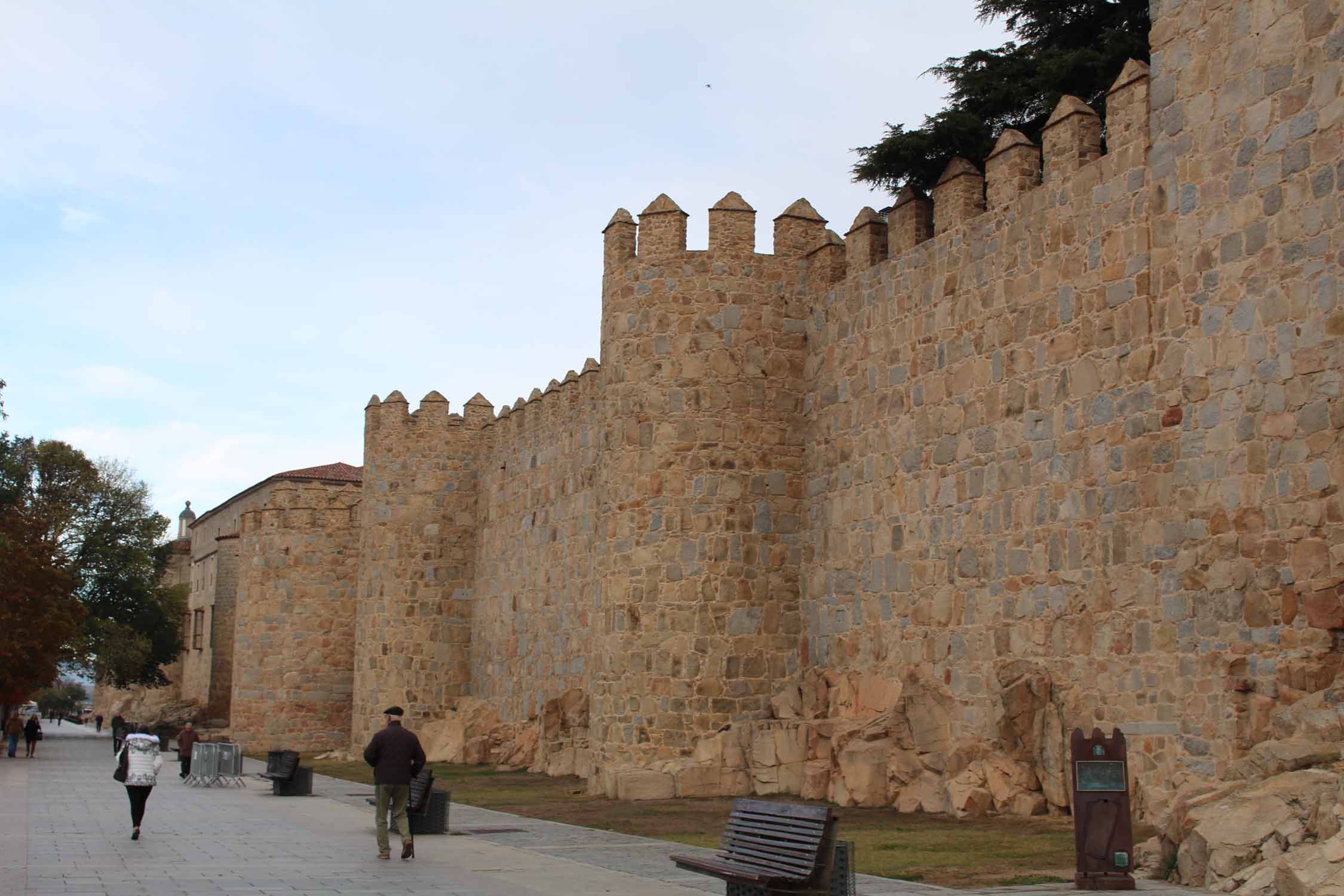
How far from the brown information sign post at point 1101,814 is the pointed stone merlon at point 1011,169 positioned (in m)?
7.09

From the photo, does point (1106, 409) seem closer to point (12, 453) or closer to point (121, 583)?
point (12, 453)

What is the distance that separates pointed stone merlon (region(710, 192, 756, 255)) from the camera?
19.3 m

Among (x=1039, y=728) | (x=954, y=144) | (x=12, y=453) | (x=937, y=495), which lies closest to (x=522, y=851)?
(x=1039, y=728)

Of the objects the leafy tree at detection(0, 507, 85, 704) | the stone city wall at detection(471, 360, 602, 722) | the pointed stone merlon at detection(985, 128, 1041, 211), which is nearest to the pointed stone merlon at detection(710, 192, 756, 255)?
the pointed stone merlon at detection(985, 128, 1041, 211)

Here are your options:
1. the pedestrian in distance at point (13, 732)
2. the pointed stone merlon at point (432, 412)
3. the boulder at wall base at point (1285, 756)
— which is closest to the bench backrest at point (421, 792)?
the boulder at wall base at point (1285, 756)

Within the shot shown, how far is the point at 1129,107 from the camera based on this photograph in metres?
13.7

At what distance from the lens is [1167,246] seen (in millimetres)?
13250

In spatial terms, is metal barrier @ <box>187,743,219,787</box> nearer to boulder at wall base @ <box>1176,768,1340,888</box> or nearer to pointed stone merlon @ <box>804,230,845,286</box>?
pointed stone merlon @ <box>804,230,845,286</box>

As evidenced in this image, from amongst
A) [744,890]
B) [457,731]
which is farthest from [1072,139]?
[457,731]

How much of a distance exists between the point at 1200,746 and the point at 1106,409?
10.2 ft

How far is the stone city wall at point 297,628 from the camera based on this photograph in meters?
33.4

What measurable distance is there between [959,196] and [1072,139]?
6.15ft

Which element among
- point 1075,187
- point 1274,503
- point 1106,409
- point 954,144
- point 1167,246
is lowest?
point 1274,503

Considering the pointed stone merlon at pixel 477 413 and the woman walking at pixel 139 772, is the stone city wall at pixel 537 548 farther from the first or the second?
the woman walking at pixel 139 772
